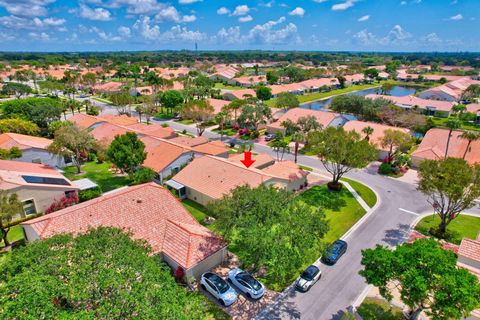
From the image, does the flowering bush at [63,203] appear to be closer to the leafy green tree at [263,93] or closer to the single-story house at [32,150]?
the single-story house at [32,150]

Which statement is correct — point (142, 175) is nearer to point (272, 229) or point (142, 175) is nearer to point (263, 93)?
point (272, 229)

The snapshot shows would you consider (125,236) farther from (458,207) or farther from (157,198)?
(458,207)

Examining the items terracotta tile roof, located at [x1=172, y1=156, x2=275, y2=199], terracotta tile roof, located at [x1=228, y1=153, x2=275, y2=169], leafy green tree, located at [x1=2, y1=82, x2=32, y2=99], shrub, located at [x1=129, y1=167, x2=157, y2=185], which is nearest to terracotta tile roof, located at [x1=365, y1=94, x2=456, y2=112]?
terracotta tile roof, located at [x1=228, y1=153, x2=275, y2=169]

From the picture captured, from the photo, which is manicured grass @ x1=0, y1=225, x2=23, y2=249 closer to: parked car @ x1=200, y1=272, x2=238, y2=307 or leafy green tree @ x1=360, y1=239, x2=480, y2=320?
parked car @ x1=200, y1=272, x2=238, y2=307

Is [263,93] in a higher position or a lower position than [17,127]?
higher

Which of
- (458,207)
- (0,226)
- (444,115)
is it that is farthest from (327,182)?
(444,115)

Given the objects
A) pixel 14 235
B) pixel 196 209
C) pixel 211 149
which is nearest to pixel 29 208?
pixel 14 235
